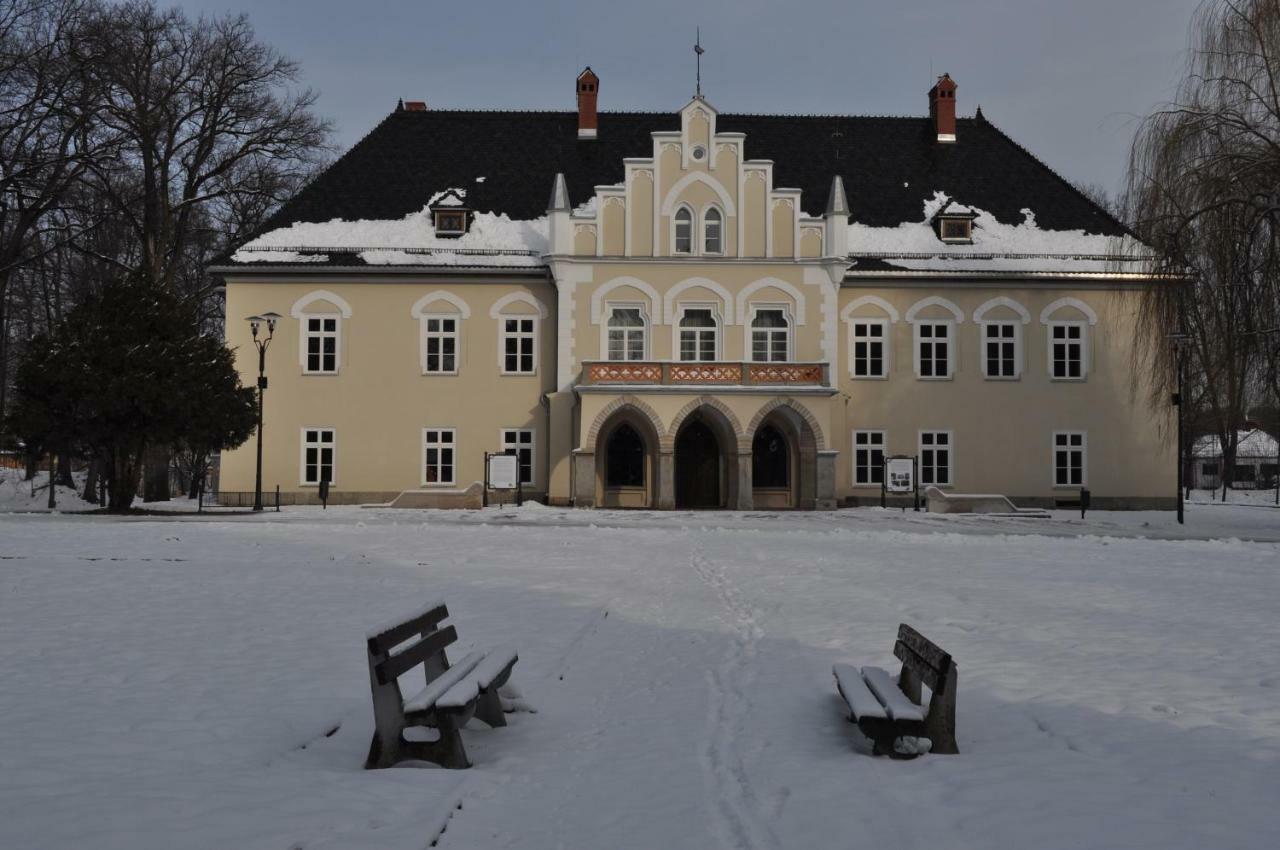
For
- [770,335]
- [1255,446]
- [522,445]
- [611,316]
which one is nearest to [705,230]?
[770,335]

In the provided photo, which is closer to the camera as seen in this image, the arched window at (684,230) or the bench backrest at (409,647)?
the bench backrest at (409,647)

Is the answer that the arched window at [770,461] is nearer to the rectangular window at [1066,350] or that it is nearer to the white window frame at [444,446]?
the rectangular window at [1066,350]

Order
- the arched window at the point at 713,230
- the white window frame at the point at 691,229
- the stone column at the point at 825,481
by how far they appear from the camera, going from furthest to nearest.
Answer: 1. the arched window at the point at 713,230
2. the white window frame at the point at 691,229
3. the stone column at the point at 825,481

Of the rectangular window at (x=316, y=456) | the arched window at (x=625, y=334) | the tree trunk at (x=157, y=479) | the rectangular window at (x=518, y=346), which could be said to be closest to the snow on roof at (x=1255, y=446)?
the arched window at (x=625, y=334)

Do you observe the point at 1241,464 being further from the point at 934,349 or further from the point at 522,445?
the point at 522,445

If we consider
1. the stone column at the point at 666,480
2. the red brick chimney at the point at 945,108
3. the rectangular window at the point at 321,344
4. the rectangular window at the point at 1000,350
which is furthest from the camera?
the red brick chimney at the point at 945,108

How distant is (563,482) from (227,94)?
16.2m

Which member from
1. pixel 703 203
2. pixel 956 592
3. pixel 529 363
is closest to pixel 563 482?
pixel 529 363

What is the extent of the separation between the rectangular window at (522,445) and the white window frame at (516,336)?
6.03 feet

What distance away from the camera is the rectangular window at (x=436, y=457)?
3859 cm

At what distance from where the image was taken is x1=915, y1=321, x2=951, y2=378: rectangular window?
129 feet

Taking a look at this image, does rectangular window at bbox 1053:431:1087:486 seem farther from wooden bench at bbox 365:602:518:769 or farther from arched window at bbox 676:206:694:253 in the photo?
wooden bench at bbox 365:602:518:769

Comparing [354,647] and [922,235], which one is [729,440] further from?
[354,647]

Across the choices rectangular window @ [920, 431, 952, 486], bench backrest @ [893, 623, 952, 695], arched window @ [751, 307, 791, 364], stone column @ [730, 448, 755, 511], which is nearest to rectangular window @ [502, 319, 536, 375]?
arched window @ [751, 307, 791, 364]
